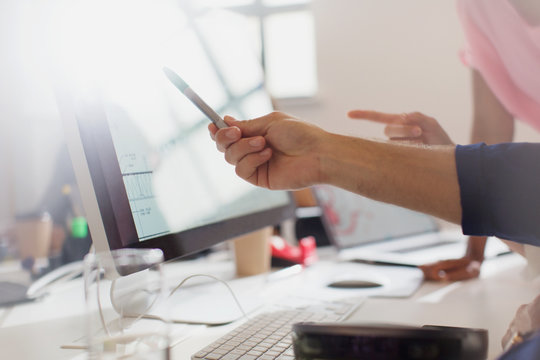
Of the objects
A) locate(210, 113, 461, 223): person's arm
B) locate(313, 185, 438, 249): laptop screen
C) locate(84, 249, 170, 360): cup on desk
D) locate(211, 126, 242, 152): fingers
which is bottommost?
locate(313, 185, 438, 249): laptop screen

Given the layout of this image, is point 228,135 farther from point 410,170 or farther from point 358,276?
point 358,276

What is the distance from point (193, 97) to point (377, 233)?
31.1 inches

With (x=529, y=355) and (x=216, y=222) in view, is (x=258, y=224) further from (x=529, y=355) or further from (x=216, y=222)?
(x=529, y=355)

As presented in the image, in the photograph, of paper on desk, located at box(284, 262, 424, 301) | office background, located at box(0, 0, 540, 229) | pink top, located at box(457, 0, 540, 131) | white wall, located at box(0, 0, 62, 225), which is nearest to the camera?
paper on desk, located at box(284, 262, 424, 301)

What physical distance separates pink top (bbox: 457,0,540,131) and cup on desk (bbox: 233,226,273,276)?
2.28 ft

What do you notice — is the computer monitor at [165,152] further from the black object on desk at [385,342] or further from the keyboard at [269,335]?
the black object on desk at [385,342]

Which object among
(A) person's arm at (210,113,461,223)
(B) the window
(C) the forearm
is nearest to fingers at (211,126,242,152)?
(A) person's arm at (210,113,461,223)

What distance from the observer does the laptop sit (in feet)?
3.92

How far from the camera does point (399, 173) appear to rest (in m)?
0.55

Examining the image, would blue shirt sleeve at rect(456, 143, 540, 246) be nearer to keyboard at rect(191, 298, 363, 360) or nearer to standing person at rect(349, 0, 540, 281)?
keyboard at rect(191, 298, 363, 360)

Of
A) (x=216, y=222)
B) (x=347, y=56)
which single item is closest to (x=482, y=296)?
(x=216, y=222)

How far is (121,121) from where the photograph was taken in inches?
23.4

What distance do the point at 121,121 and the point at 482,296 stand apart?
616 millimetres

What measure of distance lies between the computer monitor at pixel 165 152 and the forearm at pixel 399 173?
0.73 ft
